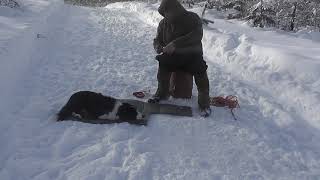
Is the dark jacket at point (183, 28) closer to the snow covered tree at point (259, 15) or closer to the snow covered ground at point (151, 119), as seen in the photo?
the snow covered ground at point (151, 119)

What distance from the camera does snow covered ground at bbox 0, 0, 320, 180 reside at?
15.6 ft

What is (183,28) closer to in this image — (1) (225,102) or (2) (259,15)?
(1) (225,102)

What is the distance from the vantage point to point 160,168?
471 centimetres

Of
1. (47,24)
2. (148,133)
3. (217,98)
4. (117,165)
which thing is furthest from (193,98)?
(47,24)

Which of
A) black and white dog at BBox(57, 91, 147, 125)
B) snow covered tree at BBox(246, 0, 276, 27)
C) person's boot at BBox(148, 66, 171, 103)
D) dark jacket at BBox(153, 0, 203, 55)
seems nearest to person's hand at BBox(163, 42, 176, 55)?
dark jacket at BBox(153, 0, 203, 55)

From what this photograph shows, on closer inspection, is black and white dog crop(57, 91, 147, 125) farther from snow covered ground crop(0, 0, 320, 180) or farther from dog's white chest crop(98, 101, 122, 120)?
snow covered ground crop(0, 0, 320, 180)

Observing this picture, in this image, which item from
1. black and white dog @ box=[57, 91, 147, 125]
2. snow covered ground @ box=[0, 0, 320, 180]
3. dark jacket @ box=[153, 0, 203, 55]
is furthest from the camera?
dark jacket @ box=[153, 0, 203, 55]

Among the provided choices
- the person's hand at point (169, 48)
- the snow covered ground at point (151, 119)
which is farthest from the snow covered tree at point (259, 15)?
the person's hand at point (169, 48)

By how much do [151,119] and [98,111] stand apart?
30.7 inches

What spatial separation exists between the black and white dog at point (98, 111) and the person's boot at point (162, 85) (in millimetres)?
810

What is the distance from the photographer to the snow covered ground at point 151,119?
474 centimetres

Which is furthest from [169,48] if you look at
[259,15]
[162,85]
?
[259,15]

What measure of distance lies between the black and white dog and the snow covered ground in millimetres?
187

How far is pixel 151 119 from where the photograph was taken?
612 cm
